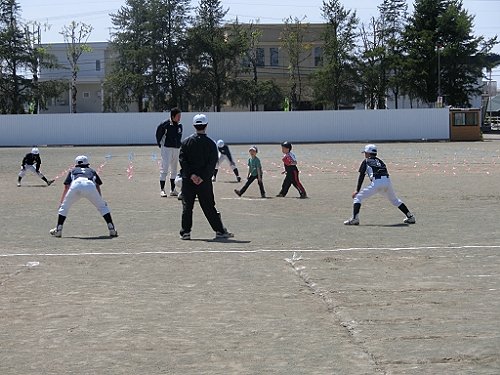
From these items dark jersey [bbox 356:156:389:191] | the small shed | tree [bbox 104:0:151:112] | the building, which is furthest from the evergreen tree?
dark jersey [bbox 356:156:389:191]

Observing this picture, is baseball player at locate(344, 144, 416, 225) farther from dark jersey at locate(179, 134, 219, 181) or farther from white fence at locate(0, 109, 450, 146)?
white fence at locate(0, 109, 450, 146)

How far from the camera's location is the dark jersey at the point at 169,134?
20016 mm

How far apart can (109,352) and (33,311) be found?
5.86ft

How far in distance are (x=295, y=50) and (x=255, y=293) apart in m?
77.4

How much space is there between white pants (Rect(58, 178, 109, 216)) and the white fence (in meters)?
52.4

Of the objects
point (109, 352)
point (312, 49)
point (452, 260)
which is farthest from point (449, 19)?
point (109, 352)

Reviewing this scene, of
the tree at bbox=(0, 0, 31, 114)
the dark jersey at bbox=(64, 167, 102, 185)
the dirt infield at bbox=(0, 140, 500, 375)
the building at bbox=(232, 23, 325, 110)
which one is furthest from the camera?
the building at bbox=(232, 23, 325, 110)

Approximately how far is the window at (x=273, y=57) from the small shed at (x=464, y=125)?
31396mm

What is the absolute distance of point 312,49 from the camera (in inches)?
3597

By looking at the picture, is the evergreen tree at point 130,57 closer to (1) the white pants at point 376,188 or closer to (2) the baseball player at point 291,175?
(2) the baseball player at point 291,175

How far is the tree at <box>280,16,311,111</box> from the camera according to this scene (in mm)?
84500

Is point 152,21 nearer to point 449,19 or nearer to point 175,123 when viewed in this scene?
point 449,19

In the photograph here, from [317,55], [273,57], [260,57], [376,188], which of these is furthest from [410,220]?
[273,57]

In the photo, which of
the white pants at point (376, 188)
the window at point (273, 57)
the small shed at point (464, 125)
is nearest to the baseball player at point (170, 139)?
the white pants at point (376, 188)
